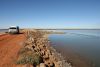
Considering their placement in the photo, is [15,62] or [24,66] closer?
[24,66]

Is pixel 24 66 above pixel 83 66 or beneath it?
above

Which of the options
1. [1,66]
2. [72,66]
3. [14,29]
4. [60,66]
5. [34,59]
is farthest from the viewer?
[14,29]

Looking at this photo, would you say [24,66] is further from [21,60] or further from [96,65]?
[96,65]

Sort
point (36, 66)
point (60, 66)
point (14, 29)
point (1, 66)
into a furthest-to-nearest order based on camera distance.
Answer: point (14, 29)
point (60, 66)
point (36, 66)
point (1, 66)

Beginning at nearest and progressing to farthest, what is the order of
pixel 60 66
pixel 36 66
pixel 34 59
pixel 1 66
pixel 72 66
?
pixel 1 66
pixel 36 66
pixel 34 59
pixel 60 66
pixel 72 66

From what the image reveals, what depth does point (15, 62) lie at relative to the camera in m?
9.40

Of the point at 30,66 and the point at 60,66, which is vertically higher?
the point at 30,66

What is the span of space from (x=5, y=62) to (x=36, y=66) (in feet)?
6.65

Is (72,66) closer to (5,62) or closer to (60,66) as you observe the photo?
(60,66)

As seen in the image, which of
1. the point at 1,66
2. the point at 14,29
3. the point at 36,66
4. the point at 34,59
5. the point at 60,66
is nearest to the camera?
the point at 1,66

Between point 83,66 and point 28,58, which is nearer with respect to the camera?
point 28,58

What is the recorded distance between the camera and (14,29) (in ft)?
113

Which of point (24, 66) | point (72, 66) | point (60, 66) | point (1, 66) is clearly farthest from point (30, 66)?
point (72, 66)

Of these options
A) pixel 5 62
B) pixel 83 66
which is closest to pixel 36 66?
pixel 5 62
